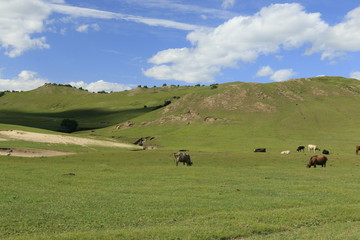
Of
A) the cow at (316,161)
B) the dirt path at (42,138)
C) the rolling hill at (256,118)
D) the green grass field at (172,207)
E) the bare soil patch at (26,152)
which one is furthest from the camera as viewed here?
the rolling hill at (256,118)

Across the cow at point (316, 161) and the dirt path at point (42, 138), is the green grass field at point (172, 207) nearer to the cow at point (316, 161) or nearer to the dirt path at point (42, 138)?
the cow at point (316, 161)

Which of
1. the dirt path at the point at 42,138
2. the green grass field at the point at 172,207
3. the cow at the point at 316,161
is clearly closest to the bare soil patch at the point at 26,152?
the dirt path at the point at 42,138

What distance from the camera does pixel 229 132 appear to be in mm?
124188

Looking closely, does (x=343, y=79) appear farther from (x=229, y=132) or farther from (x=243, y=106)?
(x=229, y=132)

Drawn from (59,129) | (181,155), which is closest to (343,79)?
(59,129)

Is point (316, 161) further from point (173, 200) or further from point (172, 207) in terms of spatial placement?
point (172, 207)

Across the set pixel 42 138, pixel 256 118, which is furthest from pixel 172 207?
pixel 256 118

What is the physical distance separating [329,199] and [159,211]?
1238 cm

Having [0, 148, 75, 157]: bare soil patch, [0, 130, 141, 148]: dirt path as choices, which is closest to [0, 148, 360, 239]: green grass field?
[0, 148, 75, 157]: bare soil patch

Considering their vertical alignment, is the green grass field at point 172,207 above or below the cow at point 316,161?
below

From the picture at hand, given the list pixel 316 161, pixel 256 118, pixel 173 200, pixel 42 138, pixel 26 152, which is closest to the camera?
pixel 173 200

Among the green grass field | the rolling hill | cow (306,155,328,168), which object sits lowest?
the green grass field

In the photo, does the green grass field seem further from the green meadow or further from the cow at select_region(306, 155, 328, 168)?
the cow at select_region(306, 155, 328, 168)

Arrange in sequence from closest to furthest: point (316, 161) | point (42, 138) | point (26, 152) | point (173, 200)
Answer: point (173, 200) < point (316, 161) < point (26, 152) < point (42, 138)
